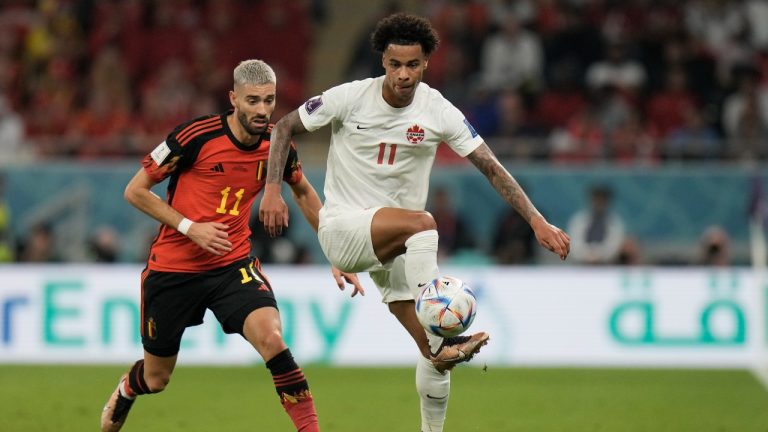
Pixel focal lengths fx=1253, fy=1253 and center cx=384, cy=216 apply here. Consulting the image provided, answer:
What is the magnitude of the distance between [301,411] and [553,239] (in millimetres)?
1621

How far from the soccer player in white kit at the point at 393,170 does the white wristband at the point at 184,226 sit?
23.9 inches

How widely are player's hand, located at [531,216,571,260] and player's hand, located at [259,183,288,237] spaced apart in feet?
4.18

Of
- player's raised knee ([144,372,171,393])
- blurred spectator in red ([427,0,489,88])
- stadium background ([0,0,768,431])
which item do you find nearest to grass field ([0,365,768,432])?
stadium background ([0,0,768,431])

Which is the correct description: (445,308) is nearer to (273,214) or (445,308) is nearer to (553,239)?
(553,239)

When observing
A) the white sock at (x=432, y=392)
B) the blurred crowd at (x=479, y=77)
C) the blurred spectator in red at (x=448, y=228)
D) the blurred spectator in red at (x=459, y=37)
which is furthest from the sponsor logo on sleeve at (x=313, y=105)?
the blurred spectator in red at (x=459, y=37)

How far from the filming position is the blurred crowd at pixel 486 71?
48.2 feet

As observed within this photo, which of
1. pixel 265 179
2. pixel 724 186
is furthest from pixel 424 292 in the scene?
pixel 724 186

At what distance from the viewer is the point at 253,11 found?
17.2m

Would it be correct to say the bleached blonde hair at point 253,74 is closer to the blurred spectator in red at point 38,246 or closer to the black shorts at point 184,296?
the black shorts at point 184,296

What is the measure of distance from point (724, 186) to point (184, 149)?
27.7ft

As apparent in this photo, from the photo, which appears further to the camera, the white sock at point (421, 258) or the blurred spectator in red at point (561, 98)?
the blurred spectator in red at point (561, 98)

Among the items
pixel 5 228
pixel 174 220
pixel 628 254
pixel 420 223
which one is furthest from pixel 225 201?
pixel 5 228

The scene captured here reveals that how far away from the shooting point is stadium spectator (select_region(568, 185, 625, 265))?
535 inches

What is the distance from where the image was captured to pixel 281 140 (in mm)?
6645
